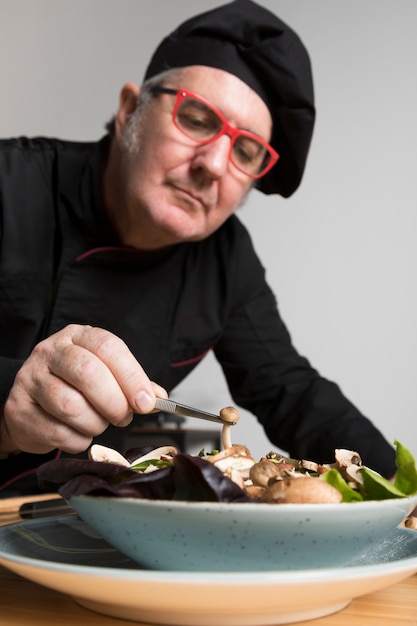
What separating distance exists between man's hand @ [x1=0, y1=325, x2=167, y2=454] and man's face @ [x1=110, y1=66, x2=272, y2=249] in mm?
735

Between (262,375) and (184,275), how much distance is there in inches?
12.1

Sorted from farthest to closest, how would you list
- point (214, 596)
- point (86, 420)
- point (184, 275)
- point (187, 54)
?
point (184, 275)
point (187, 54)
point (86, 420)
point (214, 596)

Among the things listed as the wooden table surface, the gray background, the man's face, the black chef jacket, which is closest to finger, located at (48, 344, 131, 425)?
the wooden table surface

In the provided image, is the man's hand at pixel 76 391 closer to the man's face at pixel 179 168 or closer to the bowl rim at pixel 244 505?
the bowl rim at pixel 244 505

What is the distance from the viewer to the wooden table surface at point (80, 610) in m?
0.40

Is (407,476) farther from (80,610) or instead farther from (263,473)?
(80,610)

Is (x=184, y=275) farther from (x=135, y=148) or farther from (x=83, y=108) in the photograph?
(x=83, y=108)

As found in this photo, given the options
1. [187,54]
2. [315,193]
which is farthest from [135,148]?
[315,193]

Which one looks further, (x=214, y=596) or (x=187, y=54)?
(x=187, y=54)

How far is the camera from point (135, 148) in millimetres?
1429

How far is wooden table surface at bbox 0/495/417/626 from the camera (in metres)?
0.40

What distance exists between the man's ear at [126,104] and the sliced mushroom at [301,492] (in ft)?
4.06

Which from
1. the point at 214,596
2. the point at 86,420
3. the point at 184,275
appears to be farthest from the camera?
the point at 184,275

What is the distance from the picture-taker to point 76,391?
0.63m
